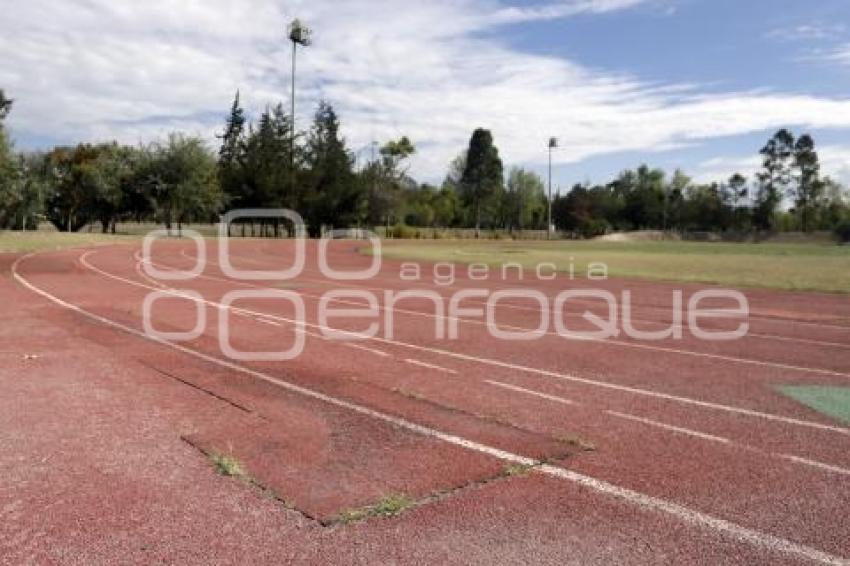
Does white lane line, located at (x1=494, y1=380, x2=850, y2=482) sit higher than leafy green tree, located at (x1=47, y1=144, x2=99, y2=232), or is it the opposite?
leafy green tree, located at (x1=47, y1=144, x2=99, y2=232)

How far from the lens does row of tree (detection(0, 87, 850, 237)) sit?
60.9 metres

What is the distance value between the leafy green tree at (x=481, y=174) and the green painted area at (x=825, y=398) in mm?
98036

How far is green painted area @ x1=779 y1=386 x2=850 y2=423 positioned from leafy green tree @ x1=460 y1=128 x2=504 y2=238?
98036 millimetres

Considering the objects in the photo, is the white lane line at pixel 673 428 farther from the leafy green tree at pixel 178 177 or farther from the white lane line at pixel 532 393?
the leafy green tree at pixel 178 177

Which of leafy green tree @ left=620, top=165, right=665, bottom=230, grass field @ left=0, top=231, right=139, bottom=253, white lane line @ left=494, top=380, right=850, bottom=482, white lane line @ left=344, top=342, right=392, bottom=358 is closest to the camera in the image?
white lane line @ left=494, top=380, right=850, bottom=482

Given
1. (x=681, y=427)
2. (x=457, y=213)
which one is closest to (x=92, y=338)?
(x=681, y=427)

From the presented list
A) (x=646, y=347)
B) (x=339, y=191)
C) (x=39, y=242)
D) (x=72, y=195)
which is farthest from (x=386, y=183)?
(x=646, y=347)

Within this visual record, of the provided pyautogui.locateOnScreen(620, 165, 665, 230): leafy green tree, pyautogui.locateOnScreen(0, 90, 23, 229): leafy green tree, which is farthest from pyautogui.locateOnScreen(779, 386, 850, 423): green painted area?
pyautogui.locateOnScreen(620, 165, 665, 230): leafy green tree

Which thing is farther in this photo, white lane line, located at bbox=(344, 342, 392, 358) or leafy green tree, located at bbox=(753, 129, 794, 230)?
leafy green tree, located at bbox=(753, 129, 794, 230)

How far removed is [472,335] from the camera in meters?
11.9

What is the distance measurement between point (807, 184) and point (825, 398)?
125 meters

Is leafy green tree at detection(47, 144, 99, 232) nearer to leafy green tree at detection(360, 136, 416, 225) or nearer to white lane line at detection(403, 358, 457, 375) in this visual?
leafy green tree at detection(360, 136, 416, 225)

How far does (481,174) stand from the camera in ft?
357

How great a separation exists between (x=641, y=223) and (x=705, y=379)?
4766 inches
